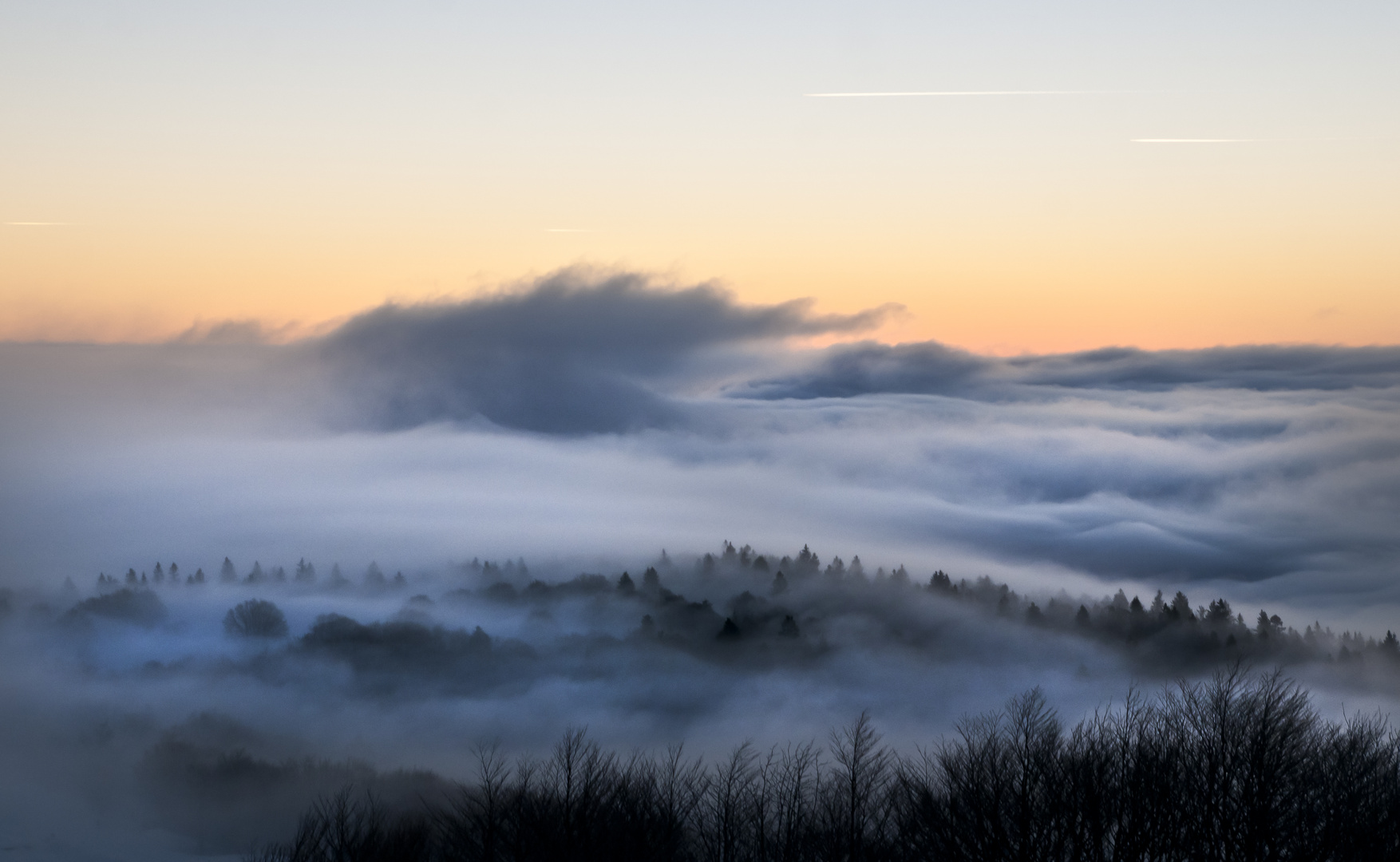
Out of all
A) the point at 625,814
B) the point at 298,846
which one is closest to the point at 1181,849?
the point at 625,814

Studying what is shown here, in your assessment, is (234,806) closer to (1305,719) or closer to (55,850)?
(55,850)

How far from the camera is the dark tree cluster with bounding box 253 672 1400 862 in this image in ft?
139

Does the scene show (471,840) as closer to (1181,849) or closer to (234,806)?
(1181,849)

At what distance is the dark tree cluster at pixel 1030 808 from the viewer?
4222 centimetres

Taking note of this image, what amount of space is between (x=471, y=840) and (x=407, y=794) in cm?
9765

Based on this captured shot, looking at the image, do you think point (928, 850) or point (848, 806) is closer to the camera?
point (928, 850)

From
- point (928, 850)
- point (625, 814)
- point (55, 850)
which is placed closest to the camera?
point (928, 850)

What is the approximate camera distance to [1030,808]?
44.4 meters

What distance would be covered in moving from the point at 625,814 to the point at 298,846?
49.7 ft

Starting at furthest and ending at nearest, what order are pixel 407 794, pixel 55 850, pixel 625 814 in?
pixel 55 850
pixel 407 794
pixel 625 814

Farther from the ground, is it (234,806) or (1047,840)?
(1047,840)

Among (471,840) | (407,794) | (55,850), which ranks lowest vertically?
(55,850)

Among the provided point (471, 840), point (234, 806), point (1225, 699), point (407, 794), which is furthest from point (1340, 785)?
point (234, 806)

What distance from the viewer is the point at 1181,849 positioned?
42.4 meters
